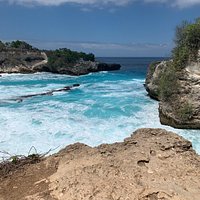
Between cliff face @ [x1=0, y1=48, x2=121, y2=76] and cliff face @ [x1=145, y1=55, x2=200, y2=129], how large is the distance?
47.7 metres

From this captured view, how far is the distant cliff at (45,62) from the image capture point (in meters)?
68.0

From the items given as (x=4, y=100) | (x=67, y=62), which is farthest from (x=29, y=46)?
(x=4, y=100)

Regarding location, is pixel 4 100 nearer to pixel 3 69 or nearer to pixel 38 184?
pixel 38 184

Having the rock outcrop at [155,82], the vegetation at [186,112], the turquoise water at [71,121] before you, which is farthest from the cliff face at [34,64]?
the vegetation at [186,112]

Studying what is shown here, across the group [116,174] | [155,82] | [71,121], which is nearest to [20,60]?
[155,82]

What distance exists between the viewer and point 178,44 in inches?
910

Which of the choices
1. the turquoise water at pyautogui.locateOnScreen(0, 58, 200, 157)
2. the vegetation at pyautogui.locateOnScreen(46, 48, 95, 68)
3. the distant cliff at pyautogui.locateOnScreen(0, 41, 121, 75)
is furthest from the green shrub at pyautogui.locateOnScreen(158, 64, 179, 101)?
the vegetation at pyautogui.locateOnScreen(46, 48, 95, 68)

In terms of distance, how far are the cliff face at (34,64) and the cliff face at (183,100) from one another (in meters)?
Answer: 47.7

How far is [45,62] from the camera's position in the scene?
71750mm

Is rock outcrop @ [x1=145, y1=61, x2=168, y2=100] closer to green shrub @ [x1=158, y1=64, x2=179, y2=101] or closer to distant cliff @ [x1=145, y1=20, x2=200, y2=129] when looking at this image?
distant cliff @ [x1=145, y1=20, x2=200, y2=129]

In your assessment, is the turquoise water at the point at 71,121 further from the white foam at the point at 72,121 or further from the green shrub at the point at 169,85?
the green shrub at the point at 169,85

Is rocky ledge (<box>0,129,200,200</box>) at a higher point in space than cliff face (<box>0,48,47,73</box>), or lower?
higher

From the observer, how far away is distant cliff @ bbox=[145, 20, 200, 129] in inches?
789

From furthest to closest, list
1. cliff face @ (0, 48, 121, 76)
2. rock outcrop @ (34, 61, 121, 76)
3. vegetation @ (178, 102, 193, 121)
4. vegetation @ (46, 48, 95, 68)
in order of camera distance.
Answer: vegetation @ (46, 48, 95, 68) → rock outcrop @ (34, 61, 121, 76) → cliff face @ (0, 48, 121, 76) → vegetation @ (178, 102, 193, 121)
